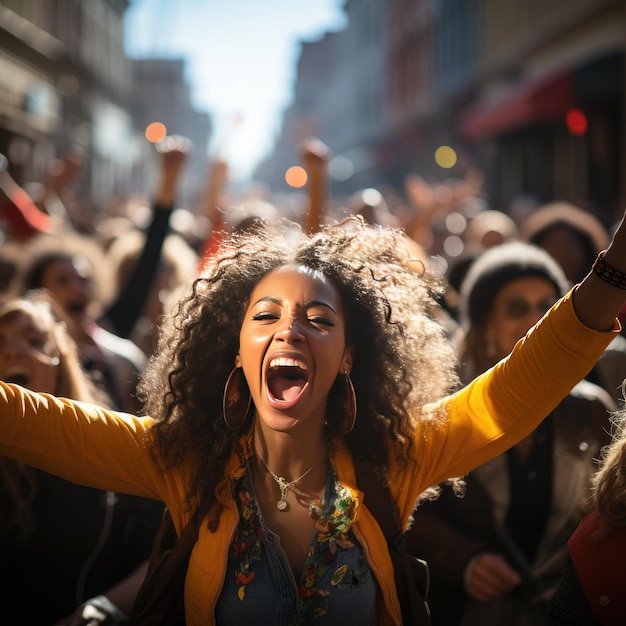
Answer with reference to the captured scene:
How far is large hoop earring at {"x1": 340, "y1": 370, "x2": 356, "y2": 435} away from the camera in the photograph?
255cm

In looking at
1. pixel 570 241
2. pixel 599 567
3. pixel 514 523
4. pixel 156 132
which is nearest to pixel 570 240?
pixel 570 241

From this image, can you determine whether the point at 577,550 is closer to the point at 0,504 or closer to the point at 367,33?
the point at 0,504

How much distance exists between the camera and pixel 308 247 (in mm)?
2660

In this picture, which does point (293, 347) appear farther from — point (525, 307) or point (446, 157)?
point (446, 157)

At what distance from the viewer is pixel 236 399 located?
102 inches

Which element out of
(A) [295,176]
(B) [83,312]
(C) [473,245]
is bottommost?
(B) [83,312]

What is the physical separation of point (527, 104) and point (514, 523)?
46.3 ft

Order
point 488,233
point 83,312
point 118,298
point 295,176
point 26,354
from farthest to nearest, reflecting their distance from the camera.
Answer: point 295,176
point 488,233
point 118,298
point 83,312
point 26,354

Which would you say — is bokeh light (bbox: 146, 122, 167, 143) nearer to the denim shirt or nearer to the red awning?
the denim shirt

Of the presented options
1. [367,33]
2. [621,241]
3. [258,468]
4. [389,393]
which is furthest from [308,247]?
[367,33]

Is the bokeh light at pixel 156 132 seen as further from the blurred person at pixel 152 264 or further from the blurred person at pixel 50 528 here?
the blurred person at pixel 50 528

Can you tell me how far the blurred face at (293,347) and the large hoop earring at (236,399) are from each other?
0.07m

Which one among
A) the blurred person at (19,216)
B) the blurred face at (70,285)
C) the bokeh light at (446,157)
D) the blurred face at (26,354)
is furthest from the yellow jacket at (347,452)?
the bokeh light at (446,157)

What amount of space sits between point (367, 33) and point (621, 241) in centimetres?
5100
